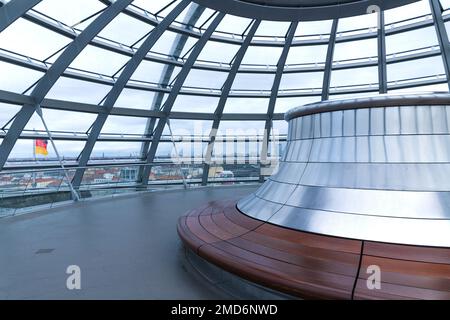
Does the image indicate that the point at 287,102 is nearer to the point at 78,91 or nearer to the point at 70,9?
the point at 78,91

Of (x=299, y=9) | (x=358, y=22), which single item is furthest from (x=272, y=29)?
(x=358, y=22)

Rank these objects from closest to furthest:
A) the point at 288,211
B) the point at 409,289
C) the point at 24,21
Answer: the point at 409,289 → the point at 288,211 → the point at 24,21

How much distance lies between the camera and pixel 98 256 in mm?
4309

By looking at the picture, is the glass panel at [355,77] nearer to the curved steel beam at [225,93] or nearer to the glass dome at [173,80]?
the glass dome at [173,80]

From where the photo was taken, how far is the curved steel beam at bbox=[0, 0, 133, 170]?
8664mm

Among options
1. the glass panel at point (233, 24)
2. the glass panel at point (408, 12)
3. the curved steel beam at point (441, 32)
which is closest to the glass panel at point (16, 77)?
the glass panel at point (233, 24)

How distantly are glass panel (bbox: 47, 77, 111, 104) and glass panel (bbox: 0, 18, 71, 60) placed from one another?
1380 mm

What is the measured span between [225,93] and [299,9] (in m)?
5.29

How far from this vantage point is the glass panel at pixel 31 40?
8.53m

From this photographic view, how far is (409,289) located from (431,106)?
2.71m

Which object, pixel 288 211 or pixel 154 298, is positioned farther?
pixel 288 211
